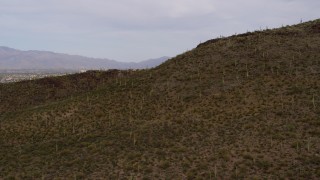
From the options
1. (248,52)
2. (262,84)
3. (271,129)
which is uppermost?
(248,52)

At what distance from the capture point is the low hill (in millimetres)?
31922

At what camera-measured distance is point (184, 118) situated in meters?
43.5

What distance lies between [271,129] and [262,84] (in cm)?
1351

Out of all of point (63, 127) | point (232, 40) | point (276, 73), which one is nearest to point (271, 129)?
point (276, 73)

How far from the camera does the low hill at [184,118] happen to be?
3192cm

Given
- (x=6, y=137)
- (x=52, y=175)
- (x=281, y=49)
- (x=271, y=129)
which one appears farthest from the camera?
(x=281, y=49)

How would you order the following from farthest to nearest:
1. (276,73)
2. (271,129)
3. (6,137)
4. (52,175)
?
(276,73) < (6,137) < (271,129) < (52,175)

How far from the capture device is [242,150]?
3353 centimetres

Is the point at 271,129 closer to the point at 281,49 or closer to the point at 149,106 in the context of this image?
the point at 149,106

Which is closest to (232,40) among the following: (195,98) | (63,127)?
(195,98)

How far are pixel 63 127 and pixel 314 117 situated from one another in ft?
97.7

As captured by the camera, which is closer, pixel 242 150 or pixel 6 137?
pixel 242 150

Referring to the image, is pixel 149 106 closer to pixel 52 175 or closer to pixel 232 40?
pixel 52 175

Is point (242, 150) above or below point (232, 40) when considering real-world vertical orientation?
below
